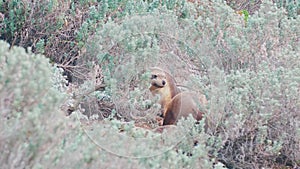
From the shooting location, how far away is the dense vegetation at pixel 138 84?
6.44ft

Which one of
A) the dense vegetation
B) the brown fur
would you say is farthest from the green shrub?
the brown fur

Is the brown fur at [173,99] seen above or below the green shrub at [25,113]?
below

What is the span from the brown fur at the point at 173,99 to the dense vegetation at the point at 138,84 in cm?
6

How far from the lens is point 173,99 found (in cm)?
343

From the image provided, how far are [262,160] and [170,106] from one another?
65 cm

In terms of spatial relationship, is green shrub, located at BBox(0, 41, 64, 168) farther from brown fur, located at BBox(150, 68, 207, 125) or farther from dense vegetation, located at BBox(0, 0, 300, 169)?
brown fur, located at BBox(150, 68, 207, 125)

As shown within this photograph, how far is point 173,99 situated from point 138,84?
0.82ft

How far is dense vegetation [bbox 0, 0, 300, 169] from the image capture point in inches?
77.3

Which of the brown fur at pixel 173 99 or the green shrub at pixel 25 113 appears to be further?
the brown fur at pixel 173 99

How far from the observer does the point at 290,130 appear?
10.6 ft

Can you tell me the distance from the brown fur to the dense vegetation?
0.06m

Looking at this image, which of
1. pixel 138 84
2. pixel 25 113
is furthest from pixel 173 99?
pixel 25 113

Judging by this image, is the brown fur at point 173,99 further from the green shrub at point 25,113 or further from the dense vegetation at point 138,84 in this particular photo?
the green shrub at point 25,113

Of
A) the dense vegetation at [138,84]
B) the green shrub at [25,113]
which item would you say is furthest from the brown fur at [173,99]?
the green shrub at [25,113]
